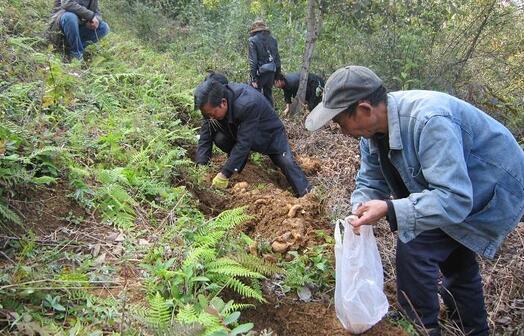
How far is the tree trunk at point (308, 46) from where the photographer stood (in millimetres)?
8266

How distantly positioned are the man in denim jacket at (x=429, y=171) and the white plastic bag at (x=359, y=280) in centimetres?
19

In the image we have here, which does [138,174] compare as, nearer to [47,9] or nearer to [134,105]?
[134,105]

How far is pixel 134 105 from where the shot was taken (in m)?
6.52

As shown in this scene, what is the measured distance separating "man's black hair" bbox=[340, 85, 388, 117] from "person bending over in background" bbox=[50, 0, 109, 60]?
6.12 meters

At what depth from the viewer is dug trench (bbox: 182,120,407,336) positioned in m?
3.23

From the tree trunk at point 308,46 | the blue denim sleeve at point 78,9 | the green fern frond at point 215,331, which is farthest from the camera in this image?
the tree trunk at point 308,46

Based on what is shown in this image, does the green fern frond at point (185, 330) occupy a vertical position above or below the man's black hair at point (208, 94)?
above

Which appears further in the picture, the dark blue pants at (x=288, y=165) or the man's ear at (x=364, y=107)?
the dark blue pants at (x=288, y=165)

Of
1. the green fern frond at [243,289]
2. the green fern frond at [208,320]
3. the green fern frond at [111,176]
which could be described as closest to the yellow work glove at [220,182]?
the green fern frond at [111,176]

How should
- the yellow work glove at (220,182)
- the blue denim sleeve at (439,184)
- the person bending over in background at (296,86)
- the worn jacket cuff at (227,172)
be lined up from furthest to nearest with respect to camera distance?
the person bending over in background at (296,86)
the worn jacket cuff at (227,172)
the yellow work glove at (220,182)
the blue denim sleeve at (439,184)

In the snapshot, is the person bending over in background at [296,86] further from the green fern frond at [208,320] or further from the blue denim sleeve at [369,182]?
the green fern frond at [208,320]

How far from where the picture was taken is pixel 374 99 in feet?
9.21

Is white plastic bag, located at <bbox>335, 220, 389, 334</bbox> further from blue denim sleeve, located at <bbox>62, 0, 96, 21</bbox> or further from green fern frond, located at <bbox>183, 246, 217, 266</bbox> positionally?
blue denim sleeve, located at <bbox>62, 0, 96, 21</bbox>

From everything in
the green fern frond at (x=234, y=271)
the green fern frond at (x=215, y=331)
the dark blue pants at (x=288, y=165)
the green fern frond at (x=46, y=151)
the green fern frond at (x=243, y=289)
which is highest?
the green fern frond at (x=215, y=331)
